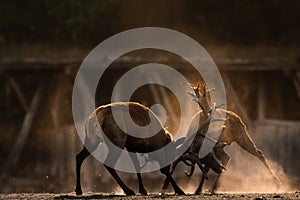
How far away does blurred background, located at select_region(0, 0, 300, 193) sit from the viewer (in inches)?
993

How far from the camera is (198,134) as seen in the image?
16734 mm

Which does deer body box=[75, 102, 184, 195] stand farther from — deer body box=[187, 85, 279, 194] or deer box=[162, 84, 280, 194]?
deer body box=[187, 85, 279, 194]

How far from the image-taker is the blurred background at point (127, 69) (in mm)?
25219

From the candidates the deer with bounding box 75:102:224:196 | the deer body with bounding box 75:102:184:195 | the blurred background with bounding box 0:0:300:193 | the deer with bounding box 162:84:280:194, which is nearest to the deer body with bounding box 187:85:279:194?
the deer with bounding box 162:84:280:194

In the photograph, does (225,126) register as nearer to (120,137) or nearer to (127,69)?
(120,137)

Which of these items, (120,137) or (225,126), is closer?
(120,137)

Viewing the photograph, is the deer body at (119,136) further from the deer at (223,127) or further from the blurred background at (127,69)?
the blurred background at (127,69)

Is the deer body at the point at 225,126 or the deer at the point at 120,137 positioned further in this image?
the deer body at the point at 225,126

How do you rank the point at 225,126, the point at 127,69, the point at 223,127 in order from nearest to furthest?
the point at 223,127, the point at 225,126, the point at 127,69

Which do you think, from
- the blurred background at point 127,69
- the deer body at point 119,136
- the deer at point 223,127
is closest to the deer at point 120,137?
the deer body at point 119,136

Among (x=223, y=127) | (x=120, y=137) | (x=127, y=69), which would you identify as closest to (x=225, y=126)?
(x=223, y=127)

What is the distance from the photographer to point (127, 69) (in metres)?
27.4

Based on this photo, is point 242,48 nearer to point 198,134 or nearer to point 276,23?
point 276,23

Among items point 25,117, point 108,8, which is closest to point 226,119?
point 25,117
